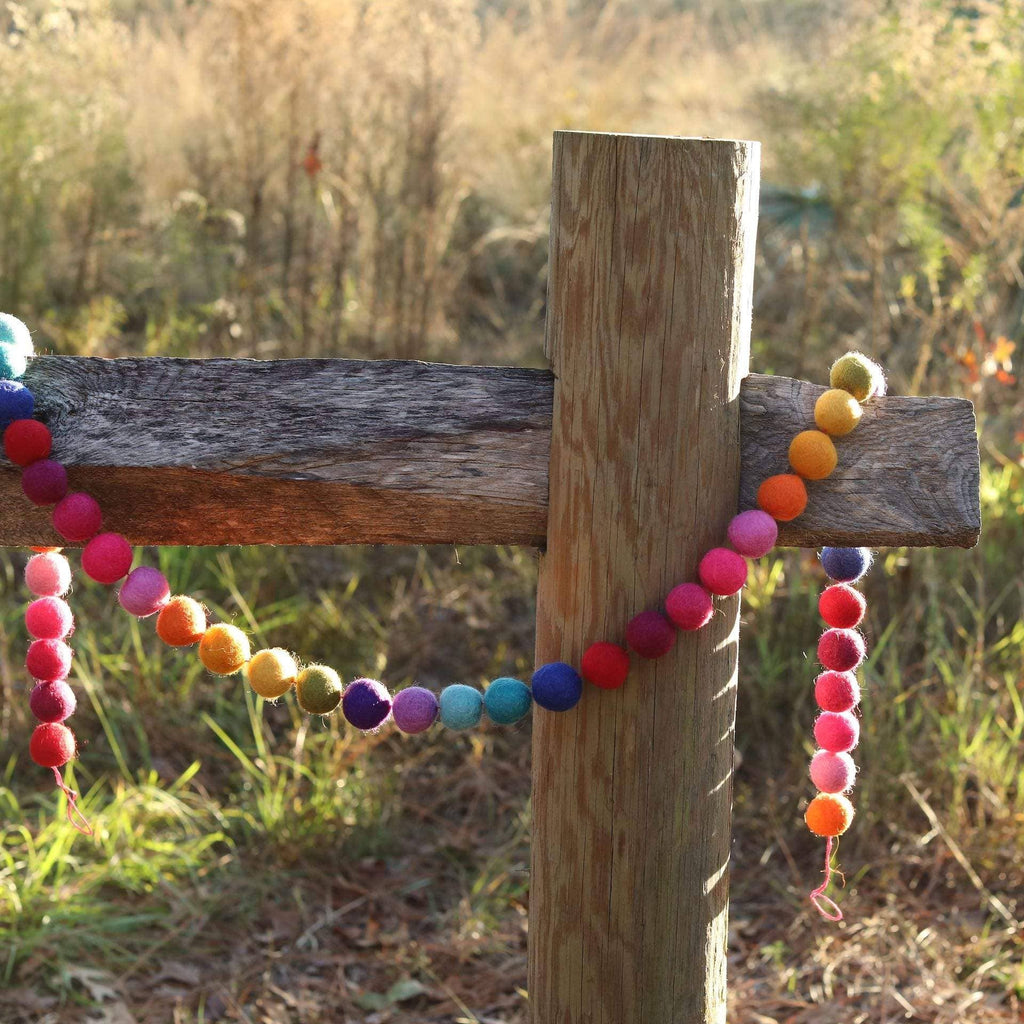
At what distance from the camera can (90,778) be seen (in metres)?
3.70

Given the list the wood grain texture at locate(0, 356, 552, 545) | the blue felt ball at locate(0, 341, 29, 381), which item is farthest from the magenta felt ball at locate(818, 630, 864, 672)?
the blue felt ball at locate(0, 341, 29, 381)

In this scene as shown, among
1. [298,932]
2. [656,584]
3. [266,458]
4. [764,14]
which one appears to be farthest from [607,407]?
[764,14]

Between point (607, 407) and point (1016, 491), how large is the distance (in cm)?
300

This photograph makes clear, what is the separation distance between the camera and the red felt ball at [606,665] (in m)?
1.71

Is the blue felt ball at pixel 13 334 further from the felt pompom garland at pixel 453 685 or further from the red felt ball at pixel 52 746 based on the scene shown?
the red felt ball at pixel 52 746

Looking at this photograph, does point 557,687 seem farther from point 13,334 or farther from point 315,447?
point 13,334

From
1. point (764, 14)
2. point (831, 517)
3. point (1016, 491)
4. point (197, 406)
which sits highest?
point (764, 14)

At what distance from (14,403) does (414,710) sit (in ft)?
2.44

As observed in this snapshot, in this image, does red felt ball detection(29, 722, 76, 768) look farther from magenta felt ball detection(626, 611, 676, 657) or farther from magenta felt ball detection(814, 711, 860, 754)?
magenta felt ball detection(814, 711, 860, 754)

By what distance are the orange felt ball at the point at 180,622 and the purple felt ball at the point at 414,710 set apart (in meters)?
0.33

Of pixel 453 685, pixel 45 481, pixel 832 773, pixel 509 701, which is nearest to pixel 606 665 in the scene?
pixel 509 701

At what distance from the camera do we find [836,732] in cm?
195

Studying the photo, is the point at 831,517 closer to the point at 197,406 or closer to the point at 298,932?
the point at 197,406

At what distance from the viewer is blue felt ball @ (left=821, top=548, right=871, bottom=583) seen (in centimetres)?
195
